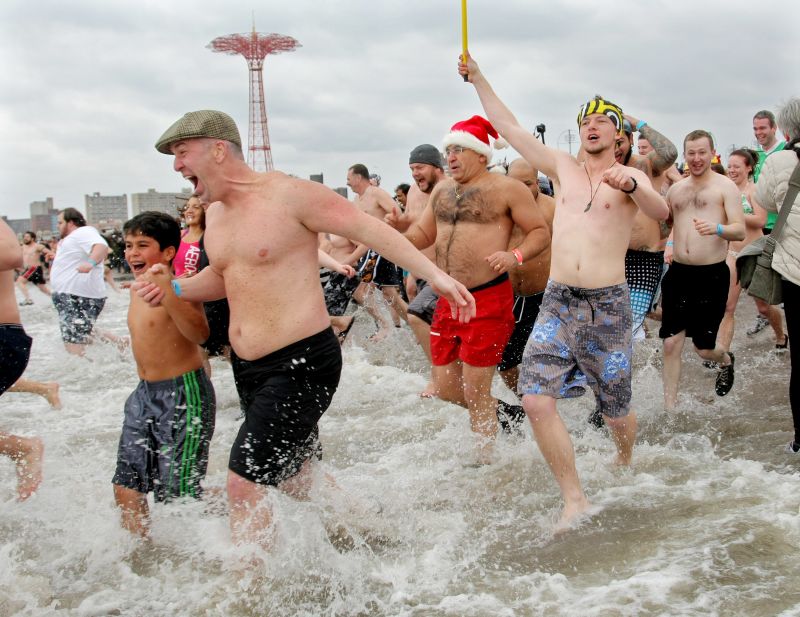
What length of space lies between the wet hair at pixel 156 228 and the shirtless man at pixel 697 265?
12.6 ft

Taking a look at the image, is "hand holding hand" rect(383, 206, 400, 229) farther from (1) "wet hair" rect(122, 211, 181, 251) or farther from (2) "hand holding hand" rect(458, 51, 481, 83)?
(1) "wet hair" rect(122, 211, 181, 251)

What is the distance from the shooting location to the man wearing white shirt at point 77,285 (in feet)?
30.9

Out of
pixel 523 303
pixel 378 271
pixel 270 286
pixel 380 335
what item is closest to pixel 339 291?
pixel 378 271

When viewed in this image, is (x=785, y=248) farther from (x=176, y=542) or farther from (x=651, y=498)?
(x=176, y=542)

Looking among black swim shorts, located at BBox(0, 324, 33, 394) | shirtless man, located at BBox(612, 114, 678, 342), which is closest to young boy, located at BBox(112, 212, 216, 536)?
black swim shorts, located at BBox(0, 324, 33, 394)

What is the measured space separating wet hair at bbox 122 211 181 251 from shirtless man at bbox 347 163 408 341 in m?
5.64

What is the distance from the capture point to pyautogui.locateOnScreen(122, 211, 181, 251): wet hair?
4.03 metres

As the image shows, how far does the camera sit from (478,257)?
204 inches

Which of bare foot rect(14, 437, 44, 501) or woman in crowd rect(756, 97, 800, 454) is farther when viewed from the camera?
woman in crowd rect(756, 97, 800, 454)

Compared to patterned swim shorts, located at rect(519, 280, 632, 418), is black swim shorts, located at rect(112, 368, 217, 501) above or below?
below

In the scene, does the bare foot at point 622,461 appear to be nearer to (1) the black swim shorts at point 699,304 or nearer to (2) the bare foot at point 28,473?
(1) the black swim shorts at point 699,304

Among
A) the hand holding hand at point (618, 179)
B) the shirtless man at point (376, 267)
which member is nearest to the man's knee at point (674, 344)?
the hand holding hand at point (618, 179)

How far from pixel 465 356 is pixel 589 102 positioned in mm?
1629

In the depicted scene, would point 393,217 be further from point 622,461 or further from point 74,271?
point 74,271
